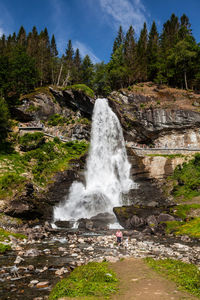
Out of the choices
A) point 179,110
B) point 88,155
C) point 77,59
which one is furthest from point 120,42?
point 88,155

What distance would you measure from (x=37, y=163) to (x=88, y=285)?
27.8 meters

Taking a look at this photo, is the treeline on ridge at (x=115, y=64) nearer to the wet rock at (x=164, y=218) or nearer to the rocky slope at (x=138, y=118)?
the rocky slope at (x=138, y=118)

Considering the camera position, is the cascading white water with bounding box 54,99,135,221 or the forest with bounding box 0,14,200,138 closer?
the cascading white water with bounding box 54,99,135,221

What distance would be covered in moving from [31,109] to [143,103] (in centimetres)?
2587

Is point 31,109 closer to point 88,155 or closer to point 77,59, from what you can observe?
point 88,155

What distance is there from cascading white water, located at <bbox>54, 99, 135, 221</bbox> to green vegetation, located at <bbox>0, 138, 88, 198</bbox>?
3805mm

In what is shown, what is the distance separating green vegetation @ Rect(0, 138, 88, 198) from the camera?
2580 cm

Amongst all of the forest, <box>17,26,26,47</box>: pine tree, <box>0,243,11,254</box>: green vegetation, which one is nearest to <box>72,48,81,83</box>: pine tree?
the forest

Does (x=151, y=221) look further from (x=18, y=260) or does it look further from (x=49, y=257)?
(x=18, y=260)

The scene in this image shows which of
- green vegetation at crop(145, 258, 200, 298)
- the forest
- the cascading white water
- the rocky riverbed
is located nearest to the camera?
green vegetation at crop(145, 258, 200, 298)

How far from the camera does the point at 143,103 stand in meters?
49.9

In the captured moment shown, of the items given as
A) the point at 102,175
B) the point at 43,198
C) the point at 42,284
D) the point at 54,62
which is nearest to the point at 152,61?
the point at 54,62

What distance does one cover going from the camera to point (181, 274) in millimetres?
8312

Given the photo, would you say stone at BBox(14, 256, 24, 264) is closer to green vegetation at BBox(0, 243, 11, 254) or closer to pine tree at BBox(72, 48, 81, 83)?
green vegetation at BBox(0, 243, 11, 254)
